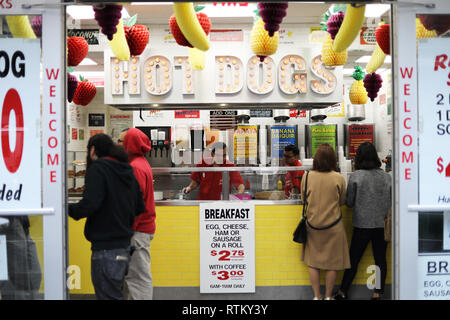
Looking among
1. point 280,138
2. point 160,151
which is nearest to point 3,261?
point 160,151

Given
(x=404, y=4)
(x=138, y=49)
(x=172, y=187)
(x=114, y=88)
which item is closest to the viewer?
(x=404, y=4)

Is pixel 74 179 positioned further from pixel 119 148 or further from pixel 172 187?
pixel 119 148

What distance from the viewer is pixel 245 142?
8.34 metres

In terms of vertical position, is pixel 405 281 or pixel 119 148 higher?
pixel 119 148

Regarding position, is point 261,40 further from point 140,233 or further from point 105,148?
point 140,233

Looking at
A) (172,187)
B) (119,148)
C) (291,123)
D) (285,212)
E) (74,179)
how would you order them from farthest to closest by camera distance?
(291,123) → (74,179) → (172,187) → (285,212) → (119,148)

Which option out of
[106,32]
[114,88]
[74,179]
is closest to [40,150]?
[106,32]

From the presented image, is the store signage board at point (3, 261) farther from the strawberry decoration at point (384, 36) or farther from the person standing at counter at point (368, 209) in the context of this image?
the person standing at counter at point (368, 209)

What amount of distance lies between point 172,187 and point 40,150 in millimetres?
2901

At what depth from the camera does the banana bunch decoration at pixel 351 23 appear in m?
2.59

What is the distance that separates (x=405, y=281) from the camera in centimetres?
246

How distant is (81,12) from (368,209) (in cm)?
497

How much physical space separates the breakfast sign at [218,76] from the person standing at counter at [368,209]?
5.45 feet
